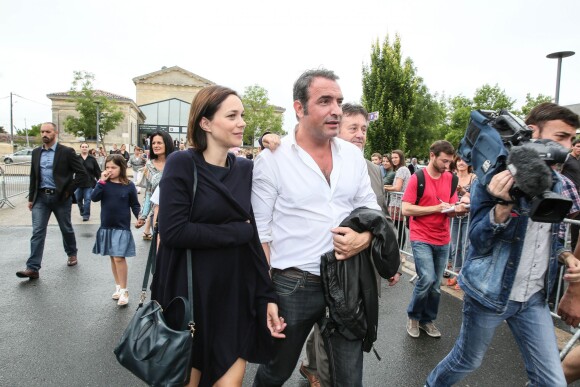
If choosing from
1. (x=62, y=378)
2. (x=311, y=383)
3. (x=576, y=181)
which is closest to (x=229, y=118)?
(x=311, y=383)

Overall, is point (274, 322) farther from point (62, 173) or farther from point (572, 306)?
point (62, 173)

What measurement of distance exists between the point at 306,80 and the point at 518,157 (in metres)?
1.21

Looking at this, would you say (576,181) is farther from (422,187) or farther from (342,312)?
(342,312)

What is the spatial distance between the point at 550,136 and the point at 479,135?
2.64ft

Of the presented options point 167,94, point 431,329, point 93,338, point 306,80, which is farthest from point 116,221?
point 167,94

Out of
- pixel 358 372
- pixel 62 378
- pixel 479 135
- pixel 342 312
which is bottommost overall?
pixel 62 378

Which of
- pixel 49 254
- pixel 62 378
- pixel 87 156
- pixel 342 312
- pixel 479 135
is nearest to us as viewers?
pixel 479 135

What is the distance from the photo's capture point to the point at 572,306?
7.16ft

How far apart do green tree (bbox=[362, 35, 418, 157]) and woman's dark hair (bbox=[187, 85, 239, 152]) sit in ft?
73.4

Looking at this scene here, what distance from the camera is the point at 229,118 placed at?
6.88 ft

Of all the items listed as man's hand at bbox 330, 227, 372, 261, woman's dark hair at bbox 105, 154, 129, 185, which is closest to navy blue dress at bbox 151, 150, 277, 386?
man's hand at bbox 330, 227, 372, 261

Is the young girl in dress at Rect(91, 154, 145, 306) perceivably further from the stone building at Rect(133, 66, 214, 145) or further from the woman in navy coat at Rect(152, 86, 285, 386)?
the stone building at Rect(133, 66, 214, 145)

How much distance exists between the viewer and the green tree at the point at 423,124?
128ft

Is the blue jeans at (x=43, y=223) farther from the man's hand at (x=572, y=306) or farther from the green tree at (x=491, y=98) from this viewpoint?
the green tree at (x=491, y=98)
